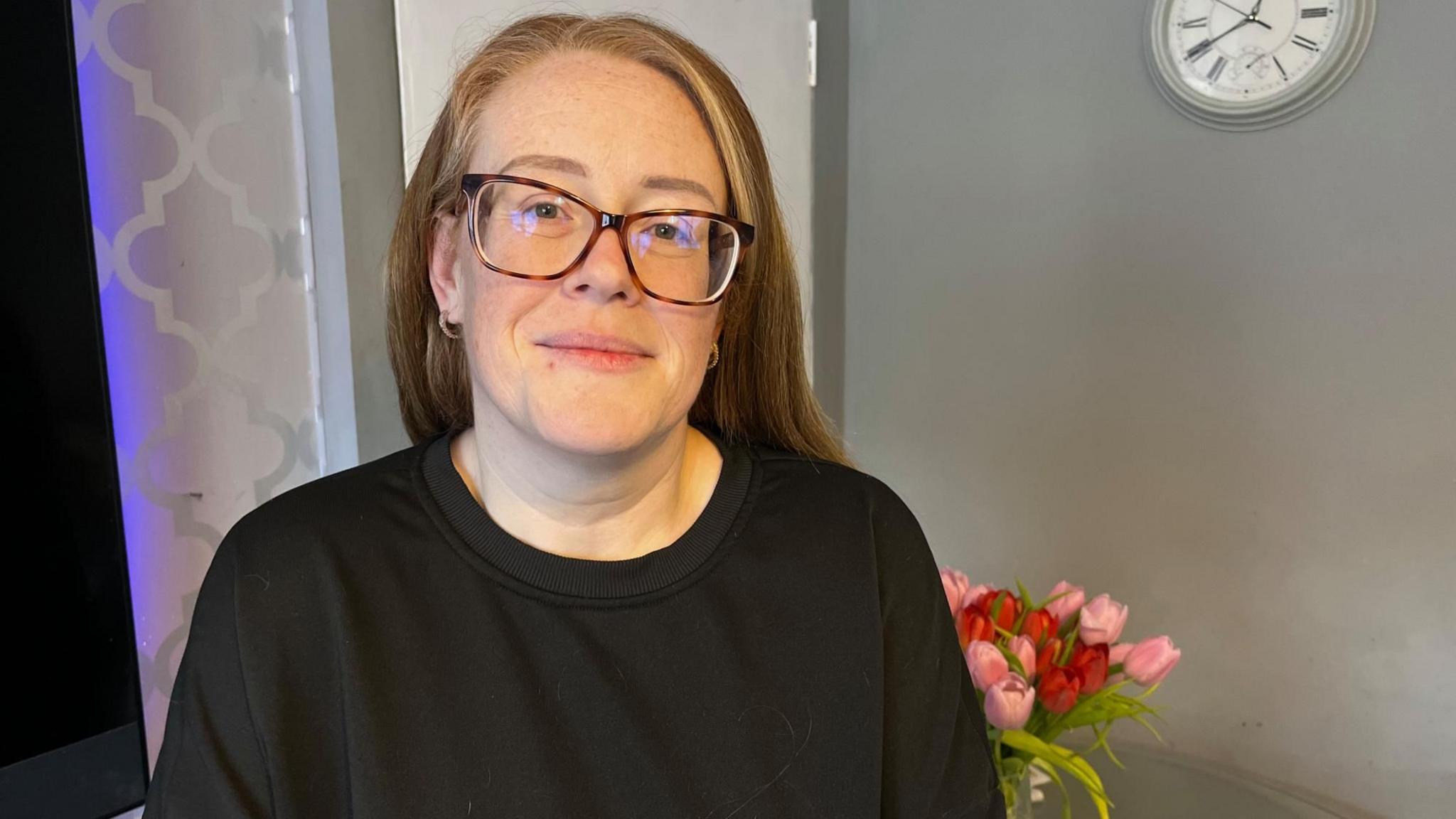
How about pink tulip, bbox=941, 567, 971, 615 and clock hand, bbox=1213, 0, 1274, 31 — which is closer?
pink tulip, bbox=941, 567, 971, 615

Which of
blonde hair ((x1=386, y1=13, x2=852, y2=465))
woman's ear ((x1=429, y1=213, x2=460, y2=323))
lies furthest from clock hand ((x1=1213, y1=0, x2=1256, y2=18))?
woman's ear ((x1=429, y1=213, x2=460, y2=323))

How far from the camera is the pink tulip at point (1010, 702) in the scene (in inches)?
38.2

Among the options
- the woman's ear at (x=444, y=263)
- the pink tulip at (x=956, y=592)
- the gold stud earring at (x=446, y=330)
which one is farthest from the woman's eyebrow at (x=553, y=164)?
the pink tulip at (x=956, y=592)

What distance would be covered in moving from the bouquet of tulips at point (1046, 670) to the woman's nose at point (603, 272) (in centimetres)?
55

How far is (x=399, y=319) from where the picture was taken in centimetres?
103

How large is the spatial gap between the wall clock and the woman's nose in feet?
4.51

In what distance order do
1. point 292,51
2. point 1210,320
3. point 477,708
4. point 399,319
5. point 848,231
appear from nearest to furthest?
point 477,708
point 399,319
point 292,51
point 1210,320
point 848,231

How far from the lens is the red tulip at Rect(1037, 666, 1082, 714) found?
3.31 feet

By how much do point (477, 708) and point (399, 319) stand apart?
17.4 inches

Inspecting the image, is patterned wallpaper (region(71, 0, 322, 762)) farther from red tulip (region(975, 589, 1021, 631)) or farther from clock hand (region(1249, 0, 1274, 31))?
clock hand (region(1249, 0, 1274, 31))

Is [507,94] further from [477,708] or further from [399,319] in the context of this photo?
[477,708]

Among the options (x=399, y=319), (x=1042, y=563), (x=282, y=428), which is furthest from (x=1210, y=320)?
(x=282, y=428)

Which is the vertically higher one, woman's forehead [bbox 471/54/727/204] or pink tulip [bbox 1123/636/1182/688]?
woman's forehead [bbox 471/54/727/204]

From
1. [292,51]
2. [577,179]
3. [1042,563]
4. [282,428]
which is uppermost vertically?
[292,51]
